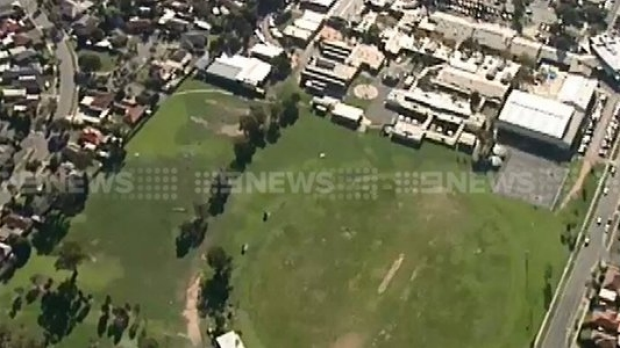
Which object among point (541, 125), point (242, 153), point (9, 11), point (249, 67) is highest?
point (541, 125)

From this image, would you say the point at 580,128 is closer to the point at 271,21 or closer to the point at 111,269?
the point at 271,21

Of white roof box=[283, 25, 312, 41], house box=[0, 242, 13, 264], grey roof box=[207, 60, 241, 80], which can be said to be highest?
white roof box=[283, 25, 312, 41]

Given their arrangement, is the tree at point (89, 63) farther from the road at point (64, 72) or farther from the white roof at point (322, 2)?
the white roof at point (322, 2)

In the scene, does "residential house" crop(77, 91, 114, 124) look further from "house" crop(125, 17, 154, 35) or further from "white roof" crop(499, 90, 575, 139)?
"white roof" crop(499, 90, 575, 139)

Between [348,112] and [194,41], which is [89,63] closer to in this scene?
[194,41]

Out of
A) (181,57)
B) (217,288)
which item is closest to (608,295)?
(217,288)

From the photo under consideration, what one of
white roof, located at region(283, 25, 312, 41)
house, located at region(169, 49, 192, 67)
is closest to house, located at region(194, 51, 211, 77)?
house, located at region(169, 49, 192, 67)

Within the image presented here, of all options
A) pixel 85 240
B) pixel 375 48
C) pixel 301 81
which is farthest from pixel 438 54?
pixel 85 240
